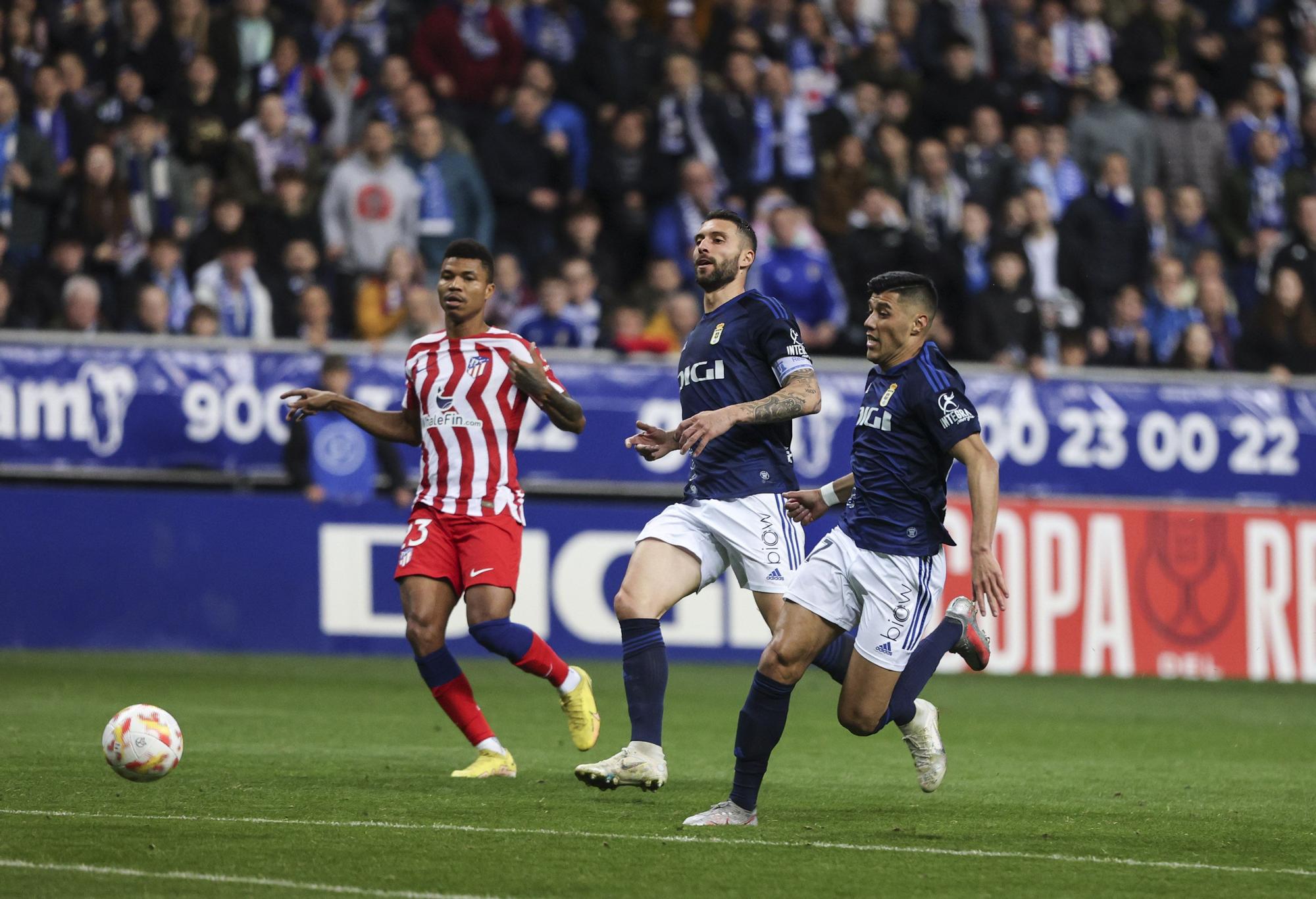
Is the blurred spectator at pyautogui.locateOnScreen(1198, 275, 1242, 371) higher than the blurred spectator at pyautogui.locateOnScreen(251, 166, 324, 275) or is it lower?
lower

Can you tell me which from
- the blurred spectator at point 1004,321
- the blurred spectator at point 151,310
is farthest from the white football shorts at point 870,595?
the blurred spectator at point 1004,321

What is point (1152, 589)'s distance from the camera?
16094mm

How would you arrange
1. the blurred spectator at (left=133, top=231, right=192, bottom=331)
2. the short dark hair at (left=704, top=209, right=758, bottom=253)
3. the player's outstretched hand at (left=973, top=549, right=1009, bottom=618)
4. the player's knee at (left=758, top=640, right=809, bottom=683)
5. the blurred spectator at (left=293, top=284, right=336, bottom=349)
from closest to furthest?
1. the player's outstretched hand at (left=973, top=549, right=1009, bottom=618)
2. the player's knee at (left=758, top=640, right=809, bottom=683)
3. the short dark hair at (left=704, top=209, right=758, bottom=253)
4. the blurred spectator at (left=293, top=284, right=336, bottom=349)
5. the blurred spectator at (left=133, top=231, right=192, bottom=331)

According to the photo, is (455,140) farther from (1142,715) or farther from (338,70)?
(1142,715)

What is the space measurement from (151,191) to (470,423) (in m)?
8.57

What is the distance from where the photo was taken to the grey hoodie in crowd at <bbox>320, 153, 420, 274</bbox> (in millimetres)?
16688

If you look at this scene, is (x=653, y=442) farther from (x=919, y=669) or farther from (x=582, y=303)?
(x=582, y=303)

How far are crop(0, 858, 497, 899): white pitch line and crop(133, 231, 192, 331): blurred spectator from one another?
10197mm

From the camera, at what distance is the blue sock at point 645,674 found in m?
7.98

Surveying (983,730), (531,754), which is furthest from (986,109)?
(531,754)

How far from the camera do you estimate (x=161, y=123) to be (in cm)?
1672

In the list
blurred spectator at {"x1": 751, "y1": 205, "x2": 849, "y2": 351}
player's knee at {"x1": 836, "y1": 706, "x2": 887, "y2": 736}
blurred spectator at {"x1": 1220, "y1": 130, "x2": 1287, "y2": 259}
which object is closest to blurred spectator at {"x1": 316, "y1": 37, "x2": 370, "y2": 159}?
blurred spectator at {"x1": 751, "y1": 205, "x2": 849, "y2": 351}

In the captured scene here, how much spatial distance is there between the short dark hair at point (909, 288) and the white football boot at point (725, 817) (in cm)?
202

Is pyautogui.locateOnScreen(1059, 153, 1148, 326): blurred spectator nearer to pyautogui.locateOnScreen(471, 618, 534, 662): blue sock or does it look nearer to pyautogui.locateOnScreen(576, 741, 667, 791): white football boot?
pyautogui.locateOnScreen(471, 618, 534, 662): blue sock
